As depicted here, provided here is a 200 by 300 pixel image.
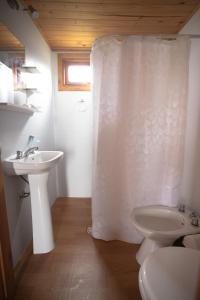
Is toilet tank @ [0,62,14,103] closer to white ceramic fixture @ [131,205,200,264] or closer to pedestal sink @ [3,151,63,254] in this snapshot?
pedestal sink @ [3,151,63,254]

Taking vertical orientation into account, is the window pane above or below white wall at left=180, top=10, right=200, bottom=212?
above

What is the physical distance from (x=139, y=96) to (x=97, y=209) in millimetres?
1130

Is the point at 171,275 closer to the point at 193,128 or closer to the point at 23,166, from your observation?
the point at 23,166

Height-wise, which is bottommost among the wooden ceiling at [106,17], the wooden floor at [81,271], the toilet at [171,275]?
the wooden floor at [81,271]

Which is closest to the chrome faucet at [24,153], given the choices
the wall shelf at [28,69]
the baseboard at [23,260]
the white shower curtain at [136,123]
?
the white shower curtain at [136,123]

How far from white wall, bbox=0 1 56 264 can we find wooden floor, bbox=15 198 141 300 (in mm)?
250

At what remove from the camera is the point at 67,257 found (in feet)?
5.27

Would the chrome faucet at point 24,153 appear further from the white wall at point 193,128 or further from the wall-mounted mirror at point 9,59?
the white wall at point 193,128

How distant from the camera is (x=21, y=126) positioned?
1.56 metres

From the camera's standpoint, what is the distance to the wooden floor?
1.27m

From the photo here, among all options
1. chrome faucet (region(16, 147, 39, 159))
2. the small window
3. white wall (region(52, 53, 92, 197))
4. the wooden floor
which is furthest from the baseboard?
the small window

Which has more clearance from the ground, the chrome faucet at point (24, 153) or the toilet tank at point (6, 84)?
the toilet tank at point (6, 84)

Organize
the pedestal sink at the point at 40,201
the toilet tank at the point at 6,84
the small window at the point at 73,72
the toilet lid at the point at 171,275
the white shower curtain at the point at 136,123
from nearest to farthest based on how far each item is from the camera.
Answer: the toilet lid at the point at 171,275 → the toilet tank at the point at 6,84 → the pedestal sink at the point at 40,201 → the white shower curtain at the point at 136,123 → the small window at the point at 73,72

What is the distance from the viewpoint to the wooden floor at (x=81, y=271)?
1270 mm
